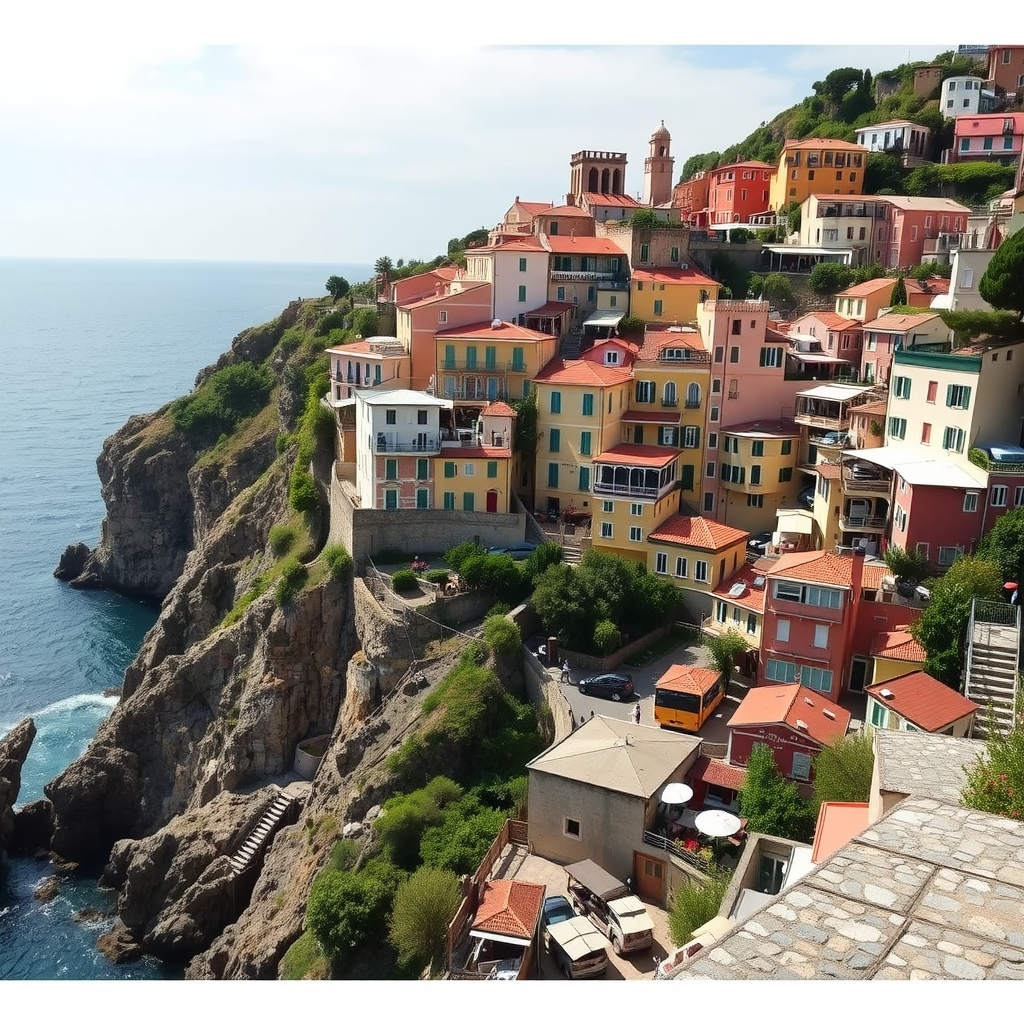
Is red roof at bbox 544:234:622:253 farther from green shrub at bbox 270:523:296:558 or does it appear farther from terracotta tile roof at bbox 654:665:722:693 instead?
terracotta tile roof at bbox 654:665:722:693

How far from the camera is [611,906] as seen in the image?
26203 mm

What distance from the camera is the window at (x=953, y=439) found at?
39.1 meters

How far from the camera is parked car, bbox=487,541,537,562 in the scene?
148 ft

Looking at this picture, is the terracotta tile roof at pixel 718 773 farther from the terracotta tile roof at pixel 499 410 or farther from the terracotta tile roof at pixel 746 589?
the terracotta tile roof at pixel 499 410

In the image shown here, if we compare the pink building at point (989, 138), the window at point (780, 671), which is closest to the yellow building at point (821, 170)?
the pink building at point (989, 138)

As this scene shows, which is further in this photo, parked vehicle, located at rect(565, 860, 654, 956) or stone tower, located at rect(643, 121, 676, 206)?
stone tower, located at rect(643, 121, 676, 206)

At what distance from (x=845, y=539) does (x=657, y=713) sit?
13722mm

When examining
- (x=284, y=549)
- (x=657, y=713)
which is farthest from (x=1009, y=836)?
(x=284, y=549)

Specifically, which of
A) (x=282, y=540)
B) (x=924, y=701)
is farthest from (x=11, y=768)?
(x=924, y=701)

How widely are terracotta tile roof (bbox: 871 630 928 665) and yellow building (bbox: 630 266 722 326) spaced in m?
27.0

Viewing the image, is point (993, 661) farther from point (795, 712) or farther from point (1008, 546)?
point (795, 712)

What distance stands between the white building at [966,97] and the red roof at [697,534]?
57.0 meters

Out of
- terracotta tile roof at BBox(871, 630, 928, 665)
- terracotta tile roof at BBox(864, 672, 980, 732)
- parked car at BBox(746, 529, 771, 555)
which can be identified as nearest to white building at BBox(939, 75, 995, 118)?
parked car at BBox(746, 529, 771, 555)

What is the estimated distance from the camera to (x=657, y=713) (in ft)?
116
